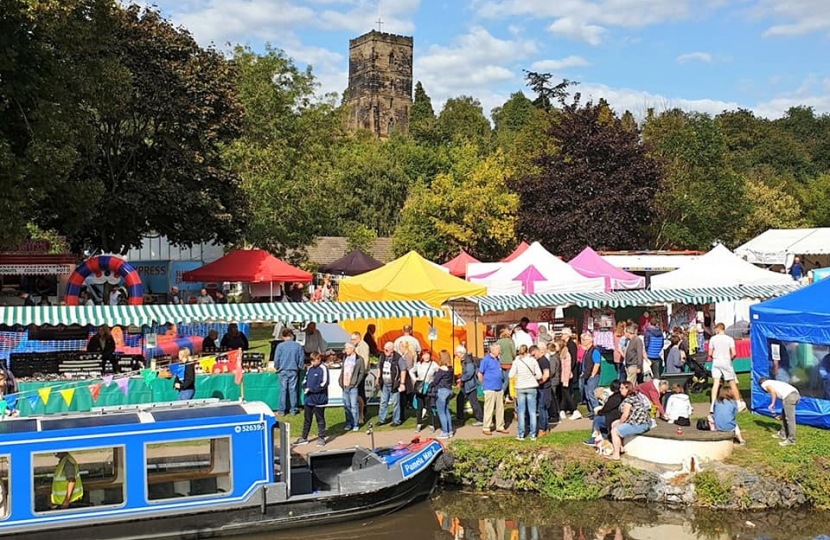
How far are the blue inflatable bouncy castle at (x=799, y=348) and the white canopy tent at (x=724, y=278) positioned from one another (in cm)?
748

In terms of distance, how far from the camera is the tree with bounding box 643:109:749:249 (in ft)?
147

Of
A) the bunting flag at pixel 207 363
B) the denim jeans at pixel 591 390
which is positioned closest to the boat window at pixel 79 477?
the bunting flag at pixel 207 363

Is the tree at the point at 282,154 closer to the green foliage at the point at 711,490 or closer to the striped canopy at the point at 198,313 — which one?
the striped canopy at the point at 198,313

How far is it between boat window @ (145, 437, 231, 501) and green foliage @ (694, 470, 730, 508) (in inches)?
258

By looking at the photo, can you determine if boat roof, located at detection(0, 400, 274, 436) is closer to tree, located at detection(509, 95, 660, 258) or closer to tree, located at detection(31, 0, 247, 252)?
tree, located at detection(31, 0, 247, 252)

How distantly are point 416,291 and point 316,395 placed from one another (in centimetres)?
729

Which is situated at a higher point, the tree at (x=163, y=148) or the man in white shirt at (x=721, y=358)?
the tree at (x=163, y=148)

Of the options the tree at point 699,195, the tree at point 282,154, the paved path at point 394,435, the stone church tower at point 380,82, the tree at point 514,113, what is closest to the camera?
the paved path at point 394,435

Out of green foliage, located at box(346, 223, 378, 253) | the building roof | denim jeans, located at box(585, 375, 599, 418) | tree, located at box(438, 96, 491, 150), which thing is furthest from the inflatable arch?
tree, located at box(438, 96, 491, 150)

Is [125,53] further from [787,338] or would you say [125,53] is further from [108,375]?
[787,338]

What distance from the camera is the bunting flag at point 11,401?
43.4 ft

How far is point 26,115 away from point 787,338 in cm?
1843

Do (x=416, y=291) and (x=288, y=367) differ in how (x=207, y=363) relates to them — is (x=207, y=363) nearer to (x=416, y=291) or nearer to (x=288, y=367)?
(x=288, y=367)

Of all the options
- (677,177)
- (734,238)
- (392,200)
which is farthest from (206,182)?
(392,200)
